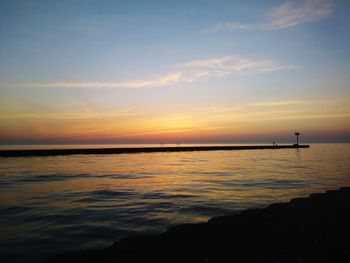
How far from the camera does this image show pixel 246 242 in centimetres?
701

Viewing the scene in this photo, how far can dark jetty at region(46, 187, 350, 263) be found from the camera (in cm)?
612

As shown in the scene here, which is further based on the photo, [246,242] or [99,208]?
[99,208]

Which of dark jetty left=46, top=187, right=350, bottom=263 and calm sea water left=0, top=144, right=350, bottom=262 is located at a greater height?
dark jetty left=46, top=187, right=350, bottom=263

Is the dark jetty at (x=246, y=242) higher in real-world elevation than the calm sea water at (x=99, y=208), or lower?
higher

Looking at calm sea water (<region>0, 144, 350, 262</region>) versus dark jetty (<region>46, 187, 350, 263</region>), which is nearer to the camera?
dark jetty (<region>46, 187, 350, 263</region>)

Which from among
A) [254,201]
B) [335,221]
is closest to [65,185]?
[254,201]

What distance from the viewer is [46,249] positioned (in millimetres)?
7348

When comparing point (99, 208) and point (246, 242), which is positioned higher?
point (246, 242)

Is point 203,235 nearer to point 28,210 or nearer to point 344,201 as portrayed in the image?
point 344,201

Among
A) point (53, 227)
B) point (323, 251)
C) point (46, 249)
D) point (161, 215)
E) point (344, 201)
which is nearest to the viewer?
point (323, 251)

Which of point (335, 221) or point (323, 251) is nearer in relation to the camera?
point (323, 251)

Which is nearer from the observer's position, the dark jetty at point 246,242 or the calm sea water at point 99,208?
the dark jetty at point 246,242

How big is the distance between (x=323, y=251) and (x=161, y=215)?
6.44 metres

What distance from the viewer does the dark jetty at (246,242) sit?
6121 millimetres
